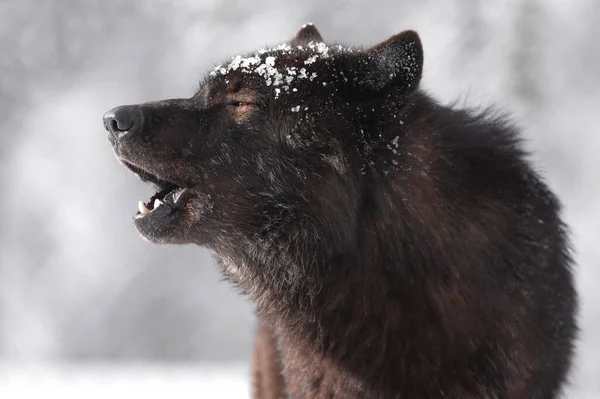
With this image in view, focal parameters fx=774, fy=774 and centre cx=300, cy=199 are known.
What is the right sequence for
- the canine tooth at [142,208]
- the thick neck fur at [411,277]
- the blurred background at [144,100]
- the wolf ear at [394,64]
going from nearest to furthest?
the wolf ear at [394,64] < the thick neck fur at [411,277] < the canine tooth at [142,208] < the blurred background at [144,100]

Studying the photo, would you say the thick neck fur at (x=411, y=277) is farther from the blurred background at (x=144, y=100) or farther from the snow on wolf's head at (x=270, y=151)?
the blurred background at (x=144, y=100)

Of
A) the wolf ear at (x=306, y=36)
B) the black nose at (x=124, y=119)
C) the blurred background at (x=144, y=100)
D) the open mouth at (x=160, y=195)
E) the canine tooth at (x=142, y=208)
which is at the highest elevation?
the blurred background at (x=144, y=100)

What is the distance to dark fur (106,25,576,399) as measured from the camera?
121 inches

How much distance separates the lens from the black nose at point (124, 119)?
308 centimetres

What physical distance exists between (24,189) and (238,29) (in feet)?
25.9

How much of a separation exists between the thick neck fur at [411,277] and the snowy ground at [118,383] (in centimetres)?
483

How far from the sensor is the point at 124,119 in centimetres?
308

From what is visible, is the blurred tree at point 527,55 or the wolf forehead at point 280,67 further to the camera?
the blurred tree at point 527,55

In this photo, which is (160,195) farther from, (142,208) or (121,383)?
(121,383)

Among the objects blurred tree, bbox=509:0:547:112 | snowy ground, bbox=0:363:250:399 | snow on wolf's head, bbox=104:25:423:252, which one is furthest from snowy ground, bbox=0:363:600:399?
blurred tree, bbox=509:0:547:112

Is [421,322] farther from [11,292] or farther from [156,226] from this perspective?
[11,292]

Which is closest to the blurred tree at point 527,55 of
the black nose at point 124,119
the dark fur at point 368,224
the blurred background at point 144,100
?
the blurred background at point 144,100

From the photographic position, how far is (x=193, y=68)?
72.3 feet

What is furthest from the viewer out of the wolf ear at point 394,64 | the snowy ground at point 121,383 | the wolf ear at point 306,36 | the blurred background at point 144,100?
the blurred background at point 144,100
